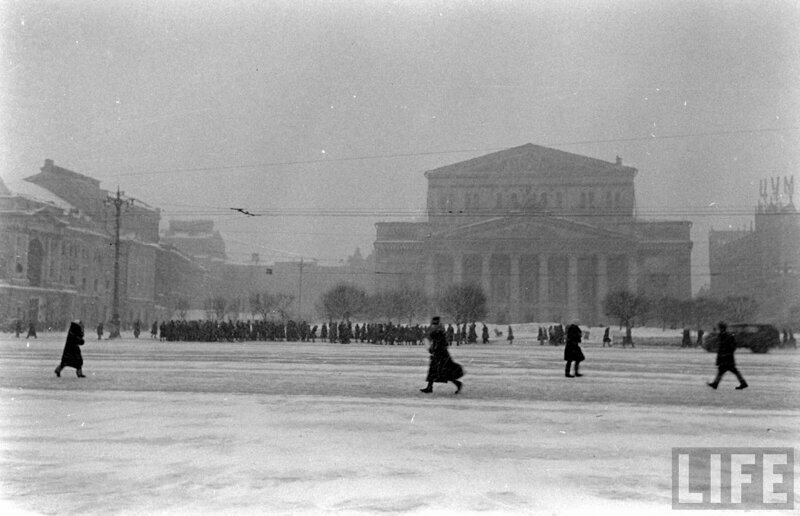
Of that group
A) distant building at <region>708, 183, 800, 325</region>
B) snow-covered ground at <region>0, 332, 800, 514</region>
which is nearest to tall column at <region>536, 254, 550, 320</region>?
distant building at <region>708, 183, 800, 325</region>

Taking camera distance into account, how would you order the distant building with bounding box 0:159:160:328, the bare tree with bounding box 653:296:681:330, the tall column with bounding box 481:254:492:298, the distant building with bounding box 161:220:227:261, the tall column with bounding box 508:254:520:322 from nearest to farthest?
1. the distant building with bounding box 0:159:160:328
2. the bare tree with bounding box 653:296:681:330
3. the tall column with bounding box 508:254:520:322
4. the tall column with bounding box 481:254:492:298
5. the distant building with bounding box 161:220:227:261

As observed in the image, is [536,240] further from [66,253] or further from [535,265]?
[66,253]

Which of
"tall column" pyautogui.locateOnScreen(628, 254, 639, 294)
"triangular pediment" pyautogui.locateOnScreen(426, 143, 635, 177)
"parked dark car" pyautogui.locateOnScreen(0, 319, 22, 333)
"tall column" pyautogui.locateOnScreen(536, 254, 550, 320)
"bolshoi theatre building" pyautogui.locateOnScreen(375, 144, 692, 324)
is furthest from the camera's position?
"triangular pediment" pyautogui.locateOnScreen(426, 143, 635, 177)

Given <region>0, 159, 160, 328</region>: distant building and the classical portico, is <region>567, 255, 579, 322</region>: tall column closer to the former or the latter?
the classical portico

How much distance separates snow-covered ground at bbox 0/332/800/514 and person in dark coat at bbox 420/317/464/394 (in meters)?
0.38

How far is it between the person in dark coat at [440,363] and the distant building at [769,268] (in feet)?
152

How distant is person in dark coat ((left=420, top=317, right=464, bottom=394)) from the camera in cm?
1240

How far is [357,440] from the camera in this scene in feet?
26.4

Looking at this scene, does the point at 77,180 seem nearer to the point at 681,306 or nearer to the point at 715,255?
the point at 681,306

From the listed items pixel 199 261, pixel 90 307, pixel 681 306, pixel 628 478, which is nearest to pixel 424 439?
pixel 628 478

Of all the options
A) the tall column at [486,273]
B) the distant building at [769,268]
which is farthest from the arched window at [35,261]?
the distant building at [769,268]

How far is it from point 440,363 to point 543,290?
6508cm

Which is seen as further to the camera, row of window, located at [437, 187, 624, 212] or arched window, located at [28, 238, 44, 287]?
row of window, located at [437, 187, 624, 212]

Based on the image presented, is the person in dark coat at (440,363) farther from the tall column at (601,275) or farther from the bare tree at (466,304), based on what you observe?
the tall column at (601,275)
